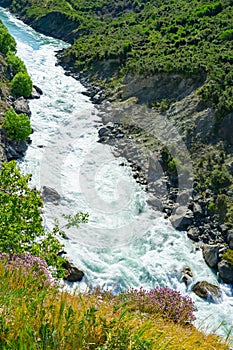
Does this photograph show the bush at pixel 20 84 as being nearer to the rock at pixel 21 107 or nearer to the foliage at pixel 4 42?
the rock at pixel 21 107

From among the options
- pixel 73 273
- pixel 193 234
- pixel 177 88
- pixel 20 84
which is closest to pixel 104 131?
pixel 177 88

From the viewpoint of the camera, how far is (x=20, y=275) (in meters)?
8.29

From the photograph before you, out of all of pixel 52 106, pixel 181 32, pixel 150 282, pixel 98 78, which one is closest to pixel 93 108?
pixel 52 106

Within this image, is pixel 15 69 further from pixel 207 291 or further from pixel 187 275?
pixel 207 291

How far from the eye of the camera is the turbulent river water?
79.2ft

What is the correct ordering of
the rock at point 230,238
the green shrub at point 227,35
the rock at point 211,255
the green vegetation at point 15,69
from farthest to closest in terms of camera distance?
the green shrub at point 227,35
the green vegetation at point 15,69
the rock at point 230,238
the rock at point 211,255

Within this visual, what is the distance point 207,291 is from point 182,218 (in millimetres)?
7176

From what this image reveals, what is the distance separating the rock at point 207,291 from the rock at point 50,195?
1240 centimetres

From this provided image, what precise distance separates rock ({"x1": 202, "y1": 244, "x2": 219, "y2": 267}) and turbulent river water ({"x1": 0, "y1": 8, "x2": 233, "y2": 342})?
0.41 meters

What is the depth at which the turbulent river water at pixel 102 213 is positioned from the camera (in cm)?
2414

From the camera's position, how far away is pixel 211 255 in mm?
26000

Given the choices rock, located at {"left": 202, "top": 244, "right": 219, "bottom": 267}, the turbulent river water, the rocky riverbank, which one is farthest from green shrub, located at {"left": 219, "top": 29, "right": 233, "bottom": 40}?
rock, located at {"left": 202, "top": 244, "right": 219, "bottom": 267}

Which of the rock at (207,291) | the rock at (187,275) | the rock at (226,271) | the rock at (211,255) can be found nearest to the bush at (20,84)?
the rock at (211,255)

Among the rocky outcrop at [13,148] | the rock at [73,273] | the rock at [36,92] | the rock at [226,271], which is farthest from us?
the rock at [36,92]
